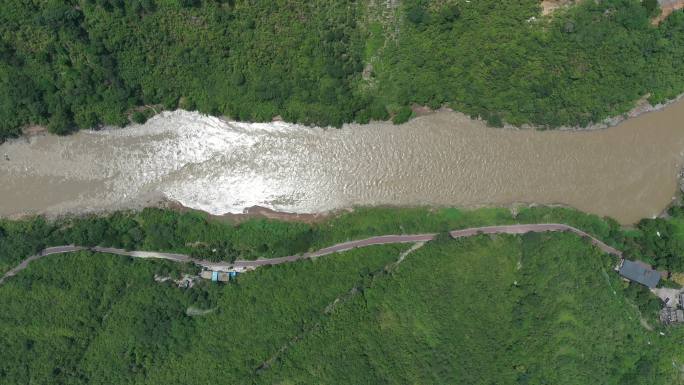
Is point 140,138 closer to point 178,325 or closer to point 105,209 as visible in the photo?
point 105,209

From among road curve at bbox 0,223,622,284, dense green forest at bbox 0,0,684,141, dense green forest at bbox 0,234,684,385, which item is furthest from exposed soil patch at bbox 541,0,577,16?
dense green forest at bbox 0,234,684,385

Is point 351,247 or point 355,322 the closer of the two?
point 355,322

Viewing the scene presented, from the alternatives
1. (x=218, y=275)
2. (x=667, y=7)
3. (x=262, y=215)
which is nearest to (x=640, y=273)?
(x=667, y=7)

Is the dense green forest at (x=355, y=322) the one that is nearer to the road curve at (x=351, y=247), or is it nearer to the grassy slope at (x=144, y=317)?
the grassy slope at (x=144, y=317)

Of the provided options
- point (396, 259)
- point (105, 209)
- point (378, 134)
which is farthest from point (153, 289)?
point (378, 134)

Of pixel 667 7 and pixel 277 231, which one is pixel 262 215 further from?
pixel 667 7

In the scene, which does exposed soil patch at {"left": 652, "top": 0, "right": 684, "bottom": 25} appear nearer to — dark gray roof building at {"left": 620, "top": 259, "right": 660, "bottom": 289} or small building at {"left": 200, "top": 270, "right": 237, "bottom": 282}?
dark gray roof building at {"left": 620, "top": 259, "right": 660, "bottom": 289}

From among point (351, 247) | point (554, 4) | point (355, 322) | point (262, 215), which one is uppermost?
point (554, 4)

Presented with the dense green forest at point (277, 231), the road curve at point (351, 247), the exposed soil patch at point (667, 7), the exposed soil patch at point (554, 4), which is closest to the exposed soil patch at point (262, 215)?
the dense green forest at point (277, 231)
